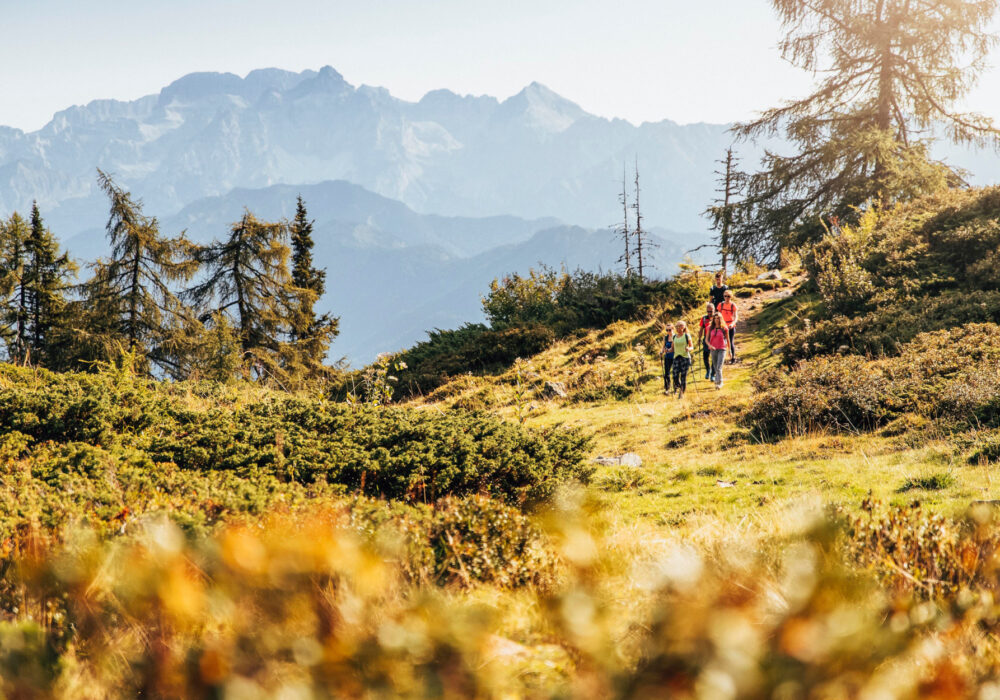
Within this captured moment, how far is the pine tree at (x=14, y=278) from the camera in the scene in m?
24.9

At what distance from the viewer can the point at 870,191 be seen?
22484mm

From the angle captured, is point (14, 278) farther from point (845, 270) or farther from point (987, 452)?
point (987, 452)

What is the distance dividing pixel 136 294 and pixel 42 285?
5.06 metres

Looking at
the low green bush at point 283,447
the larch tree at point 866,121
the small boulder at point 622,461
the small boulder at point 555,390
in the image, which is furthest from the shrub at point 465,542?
the larch tree at point 866,121

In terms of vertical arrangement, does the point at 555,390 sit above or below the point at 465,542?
below

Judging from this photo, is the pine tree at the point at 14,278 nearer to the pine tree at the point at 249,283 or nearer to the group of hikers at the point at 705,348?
the pine tree at the point at 249,283

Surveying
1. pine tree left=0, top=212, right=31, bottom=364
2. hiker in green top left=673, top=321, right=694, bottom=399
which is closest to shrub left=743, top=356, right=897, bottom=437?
hiker in green top left=673, top=321, right=694, bottom=399

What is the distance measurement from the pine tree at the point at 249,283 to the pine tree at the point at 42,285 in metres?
5.28

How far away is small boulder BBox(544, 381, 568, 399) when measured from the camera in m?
15.3

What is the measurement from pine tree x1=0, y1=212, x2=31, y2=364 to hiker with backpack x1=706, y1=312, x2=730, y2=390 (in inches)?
1069

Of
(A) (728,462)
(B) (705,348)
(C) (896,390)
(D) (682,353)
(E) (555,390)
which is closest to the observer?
(A) (728,462)

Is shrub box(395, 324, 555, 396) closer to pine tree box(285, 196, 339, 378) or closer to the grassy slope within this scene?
the grassy slope

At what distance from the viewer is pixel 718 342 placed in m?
13.0

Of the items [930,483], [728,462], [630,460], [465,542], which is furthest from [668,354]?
[465,542]
